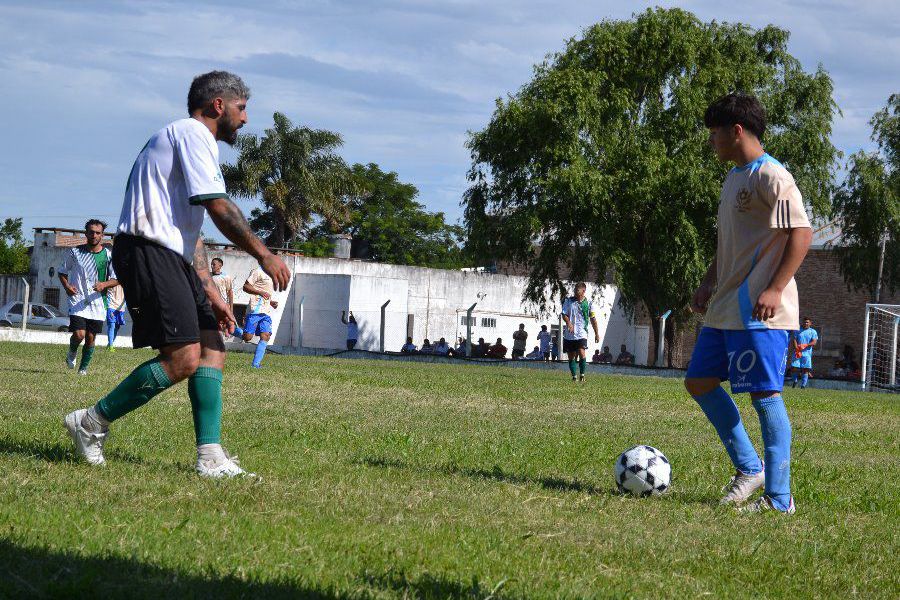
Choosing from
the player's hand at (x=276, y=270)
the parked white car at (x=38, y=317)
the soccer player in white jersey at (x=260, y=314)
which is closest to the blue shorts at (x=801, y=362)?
the soccer player in white jersey at (x=260, y=314)

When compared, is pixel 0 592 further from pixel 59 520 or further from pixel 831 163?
pixel 831 163

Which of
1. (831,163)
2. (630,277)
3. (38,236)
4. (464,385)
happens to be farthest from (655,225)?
(38,236)

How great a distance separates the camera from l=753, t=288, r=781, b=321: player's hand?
531 cm

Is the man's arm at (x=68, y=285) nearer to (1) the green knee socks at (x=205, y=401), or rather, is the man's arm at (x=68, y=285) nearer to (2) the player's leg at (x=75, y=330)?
(2) the player's leg at (x=75, y=330)

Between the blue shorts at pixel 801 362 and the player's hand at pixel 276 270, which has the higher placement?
the player's hand at pixel 276 270

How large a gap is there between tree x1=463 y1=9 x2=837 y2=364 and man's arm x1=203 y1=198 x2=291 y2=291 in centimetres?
3083

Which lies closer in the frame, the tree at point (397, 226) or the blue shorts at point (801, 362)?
the blue shorts at point (801, 362)

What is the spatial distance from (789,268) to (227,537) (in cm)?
292

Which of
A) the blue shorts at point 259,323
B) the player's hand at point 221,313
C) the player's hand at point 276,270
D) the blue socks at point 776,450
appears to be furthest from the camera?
the blue shorts at point 259,323

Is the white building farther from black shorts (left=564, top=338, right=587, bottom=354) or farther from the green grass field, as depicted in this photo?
the green grass field

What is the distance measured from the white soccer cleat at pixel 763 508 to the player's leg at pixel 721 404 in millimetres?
153

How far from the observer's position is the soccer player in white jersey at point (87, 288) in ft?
47.9

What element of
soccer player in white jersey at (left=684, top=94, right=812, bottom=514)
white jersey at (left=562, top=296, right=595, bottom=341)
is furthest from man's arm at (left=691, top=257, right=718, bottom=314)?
white jersey at (left=562, top=296, right=595, bottom=341)

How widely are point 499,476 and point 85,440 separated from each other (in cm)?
224
